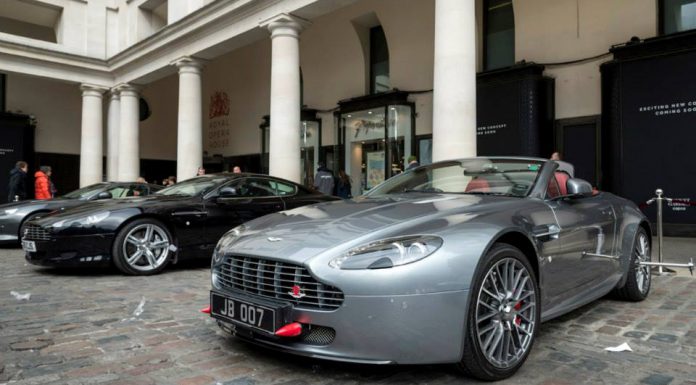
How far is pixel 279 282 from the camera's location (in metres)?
2.63

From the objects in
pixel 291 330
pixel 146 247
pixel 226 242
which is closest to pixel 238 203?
pixel 146 247

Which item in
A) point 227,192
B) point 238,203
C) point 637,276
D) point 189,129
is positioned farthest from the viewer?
point 189,129

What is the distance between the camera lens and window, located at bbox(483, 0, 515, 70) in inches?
505

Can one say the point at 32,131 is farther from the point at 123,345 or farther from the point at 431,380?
the point at 431,380

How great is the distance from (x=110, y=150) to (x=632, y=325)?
21523 millimetres

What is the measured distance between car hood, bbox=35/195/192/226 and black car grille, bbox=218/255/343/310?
12.0 ft

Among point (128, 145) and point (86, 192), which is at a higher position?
point (128, 145)

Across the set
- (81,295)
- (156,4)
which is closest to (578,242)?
(81,295)

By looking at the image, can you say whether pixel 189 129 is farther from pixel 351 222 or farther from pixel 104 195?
pixel 351 222

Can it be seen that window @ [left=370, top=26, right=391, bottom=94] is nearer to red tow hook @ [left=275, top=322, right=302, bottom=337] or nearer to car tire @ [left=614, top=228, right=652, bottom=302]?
car tire @ [left=614, top=228, right=652, bottom=302]

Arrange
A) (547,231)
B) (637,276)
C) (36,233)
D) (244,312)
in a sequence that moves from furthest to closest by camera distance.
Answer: (36,233) → (637,276) → (547,231) → (244,312)

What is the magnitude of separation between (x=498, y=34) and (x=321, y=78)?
719cm

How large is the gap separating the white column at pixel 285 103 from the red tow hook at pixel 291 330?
9260 mm

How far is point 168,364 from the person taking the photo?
9.53 ft
